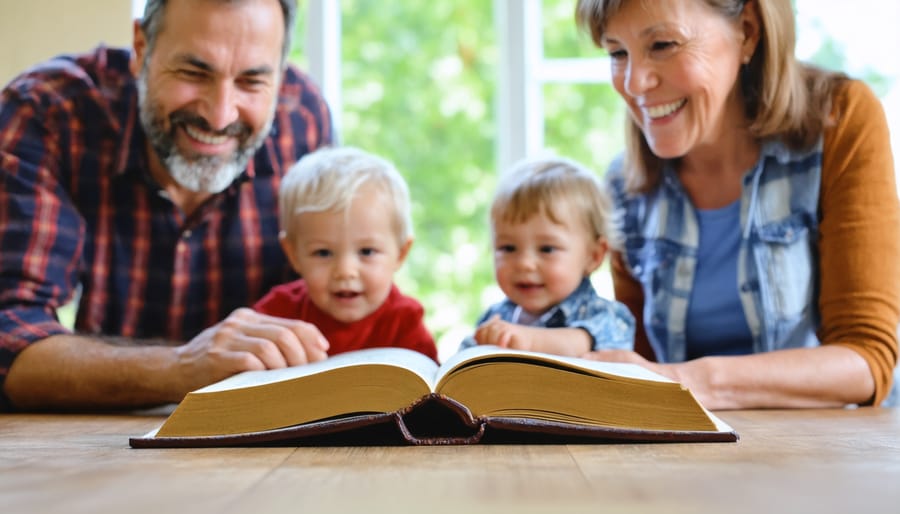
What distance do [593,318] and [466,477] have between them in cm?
96

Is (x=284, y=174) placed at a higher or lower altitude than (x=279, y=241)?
higher

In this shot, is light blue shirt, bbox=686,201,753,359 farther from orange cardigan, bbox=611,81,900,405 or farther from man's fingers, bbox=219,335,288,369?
man's fingers, bbox=219,335,288,369

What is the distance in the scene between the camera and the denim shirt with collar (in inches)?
69.6

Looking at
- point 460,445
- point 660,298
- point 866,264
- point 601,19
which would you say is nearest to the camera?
point 460,445

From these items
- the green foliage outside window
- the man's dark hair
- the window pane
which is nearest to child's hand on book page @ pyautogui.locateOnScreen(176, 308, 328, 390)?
the man's dark hair

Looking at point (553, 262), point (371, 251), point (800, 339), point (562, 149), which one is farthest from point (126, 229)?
point (562, 149)

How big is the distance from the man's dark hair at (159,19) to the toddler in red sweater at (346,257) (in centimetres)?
30

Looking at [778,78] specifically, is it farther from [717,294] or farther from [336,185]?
[336,185]

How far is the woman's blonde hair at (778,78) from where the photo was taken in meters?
1.80

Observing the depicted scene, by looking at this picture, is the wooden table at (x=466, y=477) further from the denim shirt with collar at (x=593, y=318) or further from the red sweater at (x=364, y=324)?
the red sweater at (x=364, y=324)

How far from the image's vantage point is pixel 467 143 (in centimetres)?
769

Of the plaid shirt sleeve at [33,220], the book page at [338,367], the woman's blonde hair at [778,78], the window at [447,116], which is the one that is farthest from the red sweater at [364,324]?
the window at [447,116]

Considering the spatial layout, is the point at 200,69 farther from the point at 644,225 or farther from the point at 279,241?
the point at 644,225

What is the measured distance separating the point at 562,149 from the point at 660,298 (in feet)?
18.0
